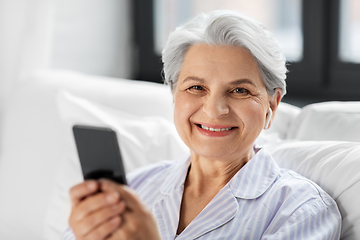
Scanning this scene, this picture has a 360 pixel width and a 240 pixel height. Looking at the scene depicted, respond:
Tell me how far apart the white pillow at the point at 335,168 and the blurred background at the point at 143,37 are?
0.98 meters

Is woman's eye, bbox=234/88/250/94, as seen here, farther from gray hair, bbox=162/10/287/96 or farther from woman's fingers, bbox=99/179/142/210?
woman's fingers, bbox=99/179/142/210

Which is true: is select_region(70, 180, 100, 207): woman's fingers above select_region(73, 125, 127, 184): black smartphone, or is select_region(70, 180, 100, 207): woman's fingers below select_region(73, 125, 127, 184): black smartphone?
below

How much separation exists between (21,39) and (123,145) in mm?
909

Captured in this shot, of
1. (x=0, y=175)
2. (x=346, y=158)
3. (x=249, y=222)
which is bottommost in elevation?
(x=0, y=175)

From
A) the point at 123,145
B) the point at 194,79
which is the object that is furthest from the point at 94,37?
the point at 194,79

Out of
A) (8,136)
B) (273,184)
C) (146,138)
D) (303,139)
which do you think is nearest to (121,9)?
(8,136)

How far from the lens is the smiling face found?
46.8 inches

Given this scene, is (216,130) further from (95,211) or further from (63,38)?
(63,38)

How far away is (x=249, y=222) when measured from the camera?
3.79ft

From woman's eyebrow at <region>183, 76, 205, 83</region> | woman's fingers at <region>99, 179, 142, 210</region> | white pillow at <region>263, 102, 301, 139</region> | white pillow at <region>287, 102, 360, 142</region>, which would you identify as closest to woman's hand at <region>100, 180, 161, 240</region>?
woman's fingers at <region>99, 179, 142, 210</region>

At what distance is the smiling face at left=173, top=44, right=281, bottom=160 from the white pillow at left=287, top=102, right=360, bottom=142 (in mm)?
287

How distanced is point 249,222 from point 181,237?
18 centimetres

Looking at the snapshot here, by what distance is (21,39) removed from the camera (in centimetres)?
229

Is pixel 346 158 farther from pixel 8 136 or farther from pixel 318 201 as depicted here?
pixel 8 136
